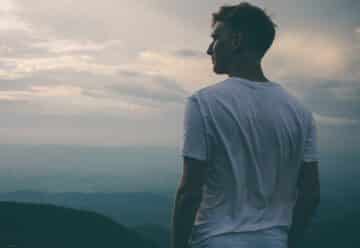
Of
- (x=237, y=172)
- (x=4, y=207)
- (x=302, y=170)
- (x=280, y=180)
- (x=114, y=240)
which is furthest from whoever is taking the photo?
(x=114, y=240)

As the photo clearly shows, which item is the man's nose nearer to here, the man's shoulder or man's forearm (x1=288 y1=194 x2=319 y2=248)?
the man's shoulder

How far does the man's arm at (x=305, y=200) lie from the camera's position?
2.98 meters

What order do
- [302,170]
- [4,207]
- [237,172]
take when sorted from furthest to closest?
[4,207]
[302,170]
[237,172]

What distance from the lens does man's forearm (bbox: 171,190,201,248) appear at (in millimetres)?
2564

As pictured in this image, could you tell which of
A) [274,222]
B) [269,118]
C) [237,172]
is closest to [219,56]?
[269,118]

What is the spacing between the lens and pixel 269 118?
2652 millimetres

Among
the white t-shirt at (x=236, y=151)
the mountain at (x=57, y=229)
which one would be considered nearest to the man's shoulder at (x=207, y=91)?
the white t-shirt at (x=236, y=151)

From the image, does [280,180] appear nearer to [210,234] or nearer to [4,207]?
[210,234]

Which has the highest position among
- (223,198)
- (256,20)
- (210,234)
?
Answer: (256,20)

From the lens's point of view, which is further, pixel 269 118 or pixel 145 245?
pixel 145 245

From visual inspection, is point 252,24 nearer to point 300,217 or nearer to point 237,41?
point 237,41

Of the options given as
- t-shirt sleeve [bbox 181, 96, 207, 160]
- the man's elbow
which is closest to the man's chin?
t-shirt sleeve [bbox 181, 96, 207, 160]

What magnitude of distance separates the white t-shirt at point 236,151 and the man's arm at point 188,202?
0.05m

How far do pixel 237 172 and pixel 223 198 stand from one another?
17cm
